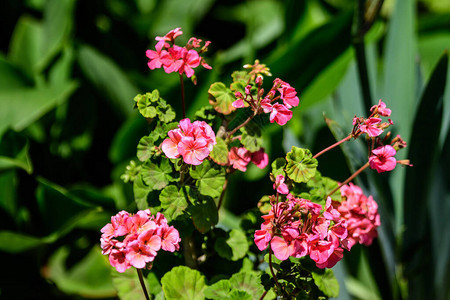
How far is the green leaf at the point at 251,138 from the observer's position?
1.79ft

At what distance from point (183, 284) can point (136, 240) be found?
0.43 ft

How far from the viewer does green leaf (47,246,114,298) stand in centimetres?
112

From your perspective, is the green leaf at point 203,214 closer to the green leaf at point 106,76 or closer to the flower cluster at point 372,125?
the flower cluster at point 372,125

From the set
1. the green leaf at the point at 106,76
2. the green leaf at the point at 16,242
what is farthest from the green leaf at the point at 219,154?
the green leaf at the point at 106,76

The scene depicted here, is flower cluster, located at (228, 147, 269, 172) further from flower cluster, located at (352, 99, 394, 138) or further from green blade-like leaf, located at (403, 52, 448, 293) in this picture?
green blade-like leaf, located at (403, 52, 448, 293)

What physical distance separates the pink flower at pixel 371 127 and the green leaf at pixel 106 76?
2.88ft

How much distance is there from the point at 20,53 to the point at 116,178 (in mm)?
530

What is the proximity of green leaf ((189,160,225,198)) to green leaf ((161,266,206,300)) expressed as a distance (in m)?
0.11

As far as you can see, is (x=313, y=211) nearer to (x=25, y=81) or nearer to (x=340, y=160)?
(x=340, y=160)

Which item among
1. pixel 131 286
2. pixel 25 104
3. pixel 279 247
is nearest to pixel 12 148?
pixel 25 104

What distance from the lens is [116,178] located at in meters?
1.21

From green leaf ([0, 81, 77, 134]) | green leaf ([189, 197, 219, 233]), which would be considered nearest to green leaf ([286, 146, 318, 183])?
green leaf ([189, 197, 219, 233])

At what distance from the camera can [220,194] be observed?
558 millimetres

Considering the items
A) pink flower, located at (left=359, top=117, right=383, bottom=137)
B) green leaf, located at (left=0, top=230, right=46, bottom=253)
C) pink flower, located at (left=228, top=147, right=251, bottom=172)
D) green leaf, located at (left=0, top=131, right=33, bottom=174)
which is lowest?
green leaf, located at (left=0, top=230, right=46, bottom=253)
